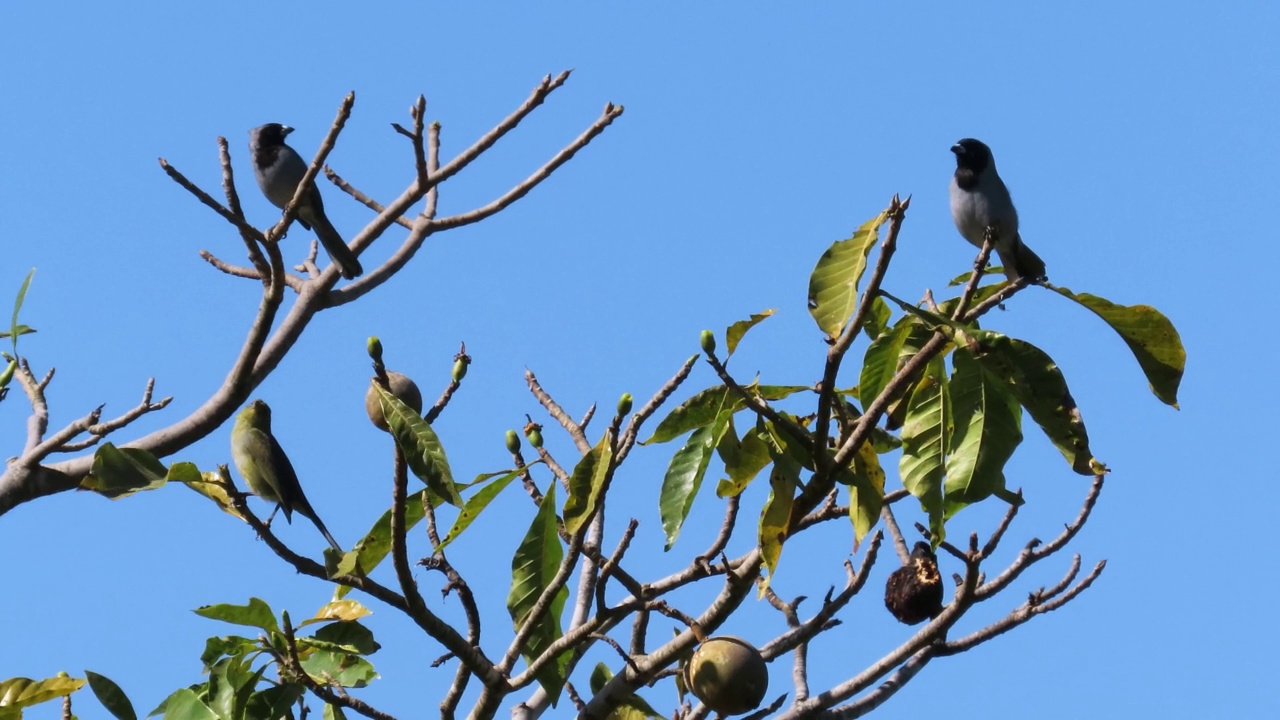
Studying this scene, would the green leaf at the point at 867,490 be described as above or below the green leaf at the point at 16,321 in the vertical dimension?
below

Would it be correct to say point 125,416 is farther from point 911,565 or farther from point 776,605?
point 911,565

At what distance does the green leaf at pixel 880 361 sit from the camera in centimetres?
304

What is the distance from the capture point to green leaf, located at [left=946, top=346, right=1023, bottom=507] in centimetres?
302

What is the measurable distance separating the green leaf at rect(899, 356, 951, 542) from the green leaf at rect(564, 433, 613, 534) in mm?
676

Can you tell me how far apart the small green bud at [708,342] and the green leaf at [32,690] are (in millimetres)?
2243

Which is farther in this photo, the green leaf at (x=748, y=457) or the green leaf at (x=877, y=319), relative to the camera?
the green leaf at (x=877, y=319)

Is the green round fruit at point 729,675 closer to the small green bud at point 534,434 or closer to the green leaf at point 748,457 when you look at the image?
the green leaf at point 748,457

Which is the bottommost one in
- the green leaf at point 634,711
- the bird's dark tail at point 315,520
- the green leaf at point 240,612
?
the green leaf at point 634,711

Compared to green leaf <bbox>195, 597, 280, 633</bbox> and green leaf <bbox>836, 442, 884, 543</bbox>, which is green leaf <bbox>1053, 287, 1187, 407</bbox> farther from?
green leaf <bbox>195, 597, 280, 633</bbox>

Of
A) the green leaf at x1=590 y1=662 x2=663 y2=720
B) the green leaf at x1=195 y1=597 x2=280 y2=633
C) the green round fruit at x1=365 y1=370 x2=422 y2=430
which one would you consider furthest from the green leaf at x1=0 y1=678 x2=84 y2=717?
the green leaf at x1=590 y1=662 x2=663 y2=720

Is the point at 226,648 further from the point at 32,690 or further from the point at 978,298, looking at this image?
A: the point at 978,298

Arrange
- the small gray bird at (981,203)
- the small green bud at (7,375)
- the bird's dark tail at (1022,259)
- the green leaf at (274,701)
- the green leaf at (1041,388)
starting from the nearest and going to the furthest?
the green leaf at (1041,388) < the green leaf at (274,701) < the small green bud at (7,375) < the bird's dark tail at (1022,259) < the small gray bird at (981,203)

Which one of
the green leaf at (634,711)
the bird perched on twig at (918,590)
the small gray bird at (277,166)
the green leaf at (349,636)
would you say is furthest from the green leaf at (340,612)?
the small gray bird at (277,166)

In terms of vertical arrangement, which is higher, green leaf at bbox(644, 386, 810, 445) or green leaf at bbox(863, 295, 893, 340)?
green leaf at bbox(863, 295, 893, 340)
